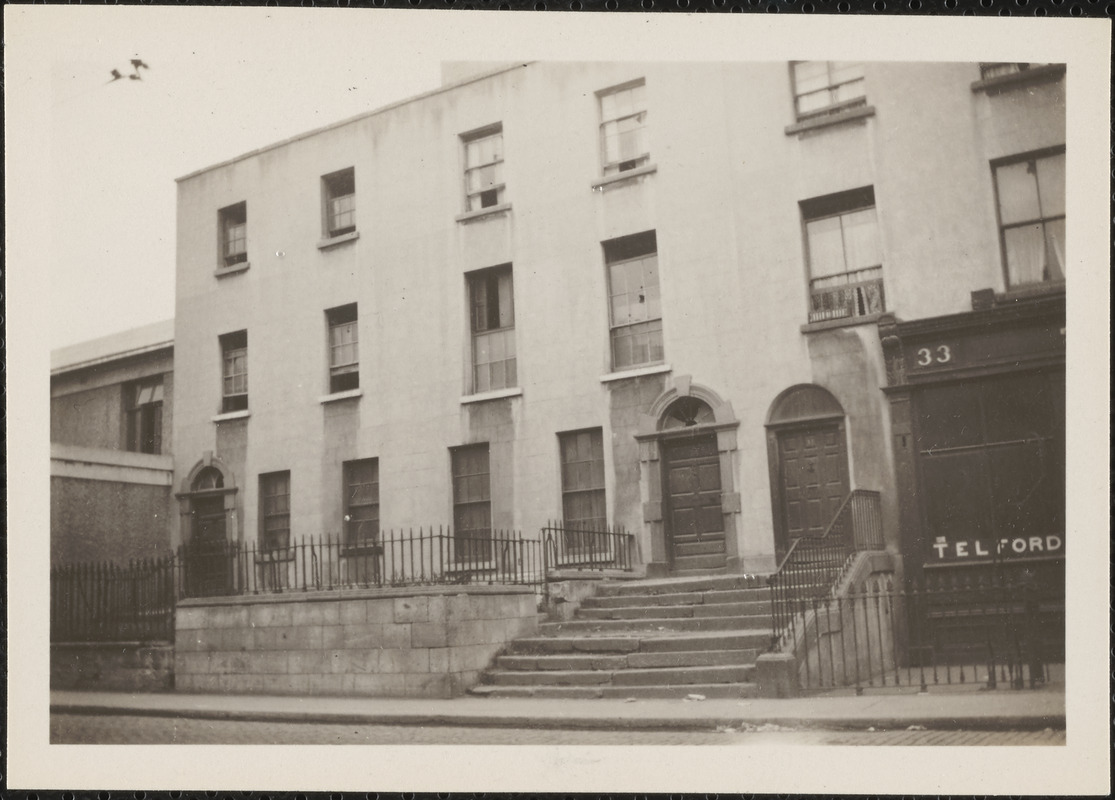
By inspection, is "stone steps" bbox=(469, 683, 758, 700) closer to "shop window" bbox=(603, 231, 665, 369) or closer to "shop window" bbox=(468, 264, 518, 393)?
"shop window" bbox=(603, 231, 665, 369)

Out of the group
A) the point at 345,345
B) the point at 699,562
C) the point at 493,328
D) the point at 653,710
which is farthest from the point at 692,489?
the point at 345,345

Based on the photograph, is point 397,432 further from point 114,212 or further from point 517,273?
point 114,212

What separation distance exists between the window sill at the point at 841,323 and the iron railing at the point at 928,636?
3511mm

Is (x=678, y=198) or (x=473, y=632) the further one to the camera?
(x=678, y=198)

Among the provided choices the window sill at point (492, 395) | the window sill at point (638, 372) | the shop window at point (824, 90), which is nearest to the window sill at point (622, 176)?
the shop window at point (824, 90)

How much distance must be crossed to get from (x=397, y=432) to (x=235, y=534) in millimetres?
3058

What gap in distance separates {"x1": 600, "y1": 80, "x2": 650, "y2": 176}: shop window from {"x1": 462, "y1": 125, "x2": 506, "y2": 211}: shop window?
1.83 m

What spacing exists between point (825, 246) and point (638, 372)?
3.34m

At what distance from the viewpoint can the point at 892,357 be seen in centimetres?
1361

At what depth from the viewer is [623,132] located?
15773 mm

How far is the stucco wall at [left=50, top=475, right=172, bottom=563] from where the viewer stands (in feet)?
34.8

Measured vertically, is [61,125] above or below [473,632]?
above

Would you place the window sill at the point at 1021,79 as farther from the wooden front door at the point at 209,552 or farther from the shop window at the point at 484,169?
the wooden front door at the point at 209,552

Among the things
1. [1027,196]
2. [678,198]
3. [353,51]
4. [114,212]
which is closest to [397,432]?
[678,198]
